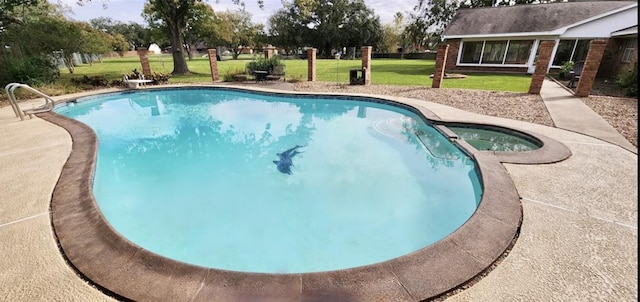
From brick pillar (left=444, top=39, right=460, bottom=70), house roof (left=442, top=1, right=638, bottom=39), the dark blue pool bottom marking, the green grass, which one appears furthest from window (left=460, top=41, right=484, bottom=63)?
the dark blue pool bottom marking

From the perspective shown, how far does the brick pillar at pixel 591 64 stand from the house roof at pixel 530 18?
391 inches

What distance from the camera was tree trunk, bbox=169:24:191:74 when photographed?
17375 mm

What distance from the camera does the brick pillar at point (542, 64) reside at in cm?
969

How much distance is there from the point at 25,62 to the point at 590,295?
19459 mm

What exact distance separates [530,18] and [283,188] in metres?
22.3

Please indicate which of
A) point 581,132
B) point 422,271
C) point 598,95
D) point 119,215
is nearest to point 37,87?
point 119,215

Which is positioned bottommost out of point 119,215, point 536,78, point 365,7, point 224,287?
point 119,215

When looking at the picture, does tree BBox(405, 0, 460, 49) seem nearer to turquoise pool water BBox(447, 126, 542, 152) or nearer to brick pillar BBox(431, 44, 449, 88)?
brick pillar BBox(431, 44, 449, 88)

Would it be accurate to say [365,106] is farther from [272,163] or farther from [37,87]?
[37,87]

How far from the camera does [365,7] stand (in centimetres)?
4412

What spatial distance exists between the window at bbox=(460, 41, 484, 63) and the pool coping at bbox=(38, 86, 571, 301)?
20.0 m

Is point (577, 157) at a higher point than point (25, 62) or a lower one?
lower

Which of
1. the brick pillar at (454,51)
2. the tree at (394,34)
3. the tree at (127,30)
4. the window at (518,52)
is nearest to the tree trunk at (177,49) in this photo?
the brick pillar at (454,51)

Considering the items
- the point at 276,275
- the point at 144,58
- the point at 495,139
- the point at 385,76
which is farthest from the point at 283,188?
the point at 144,58
